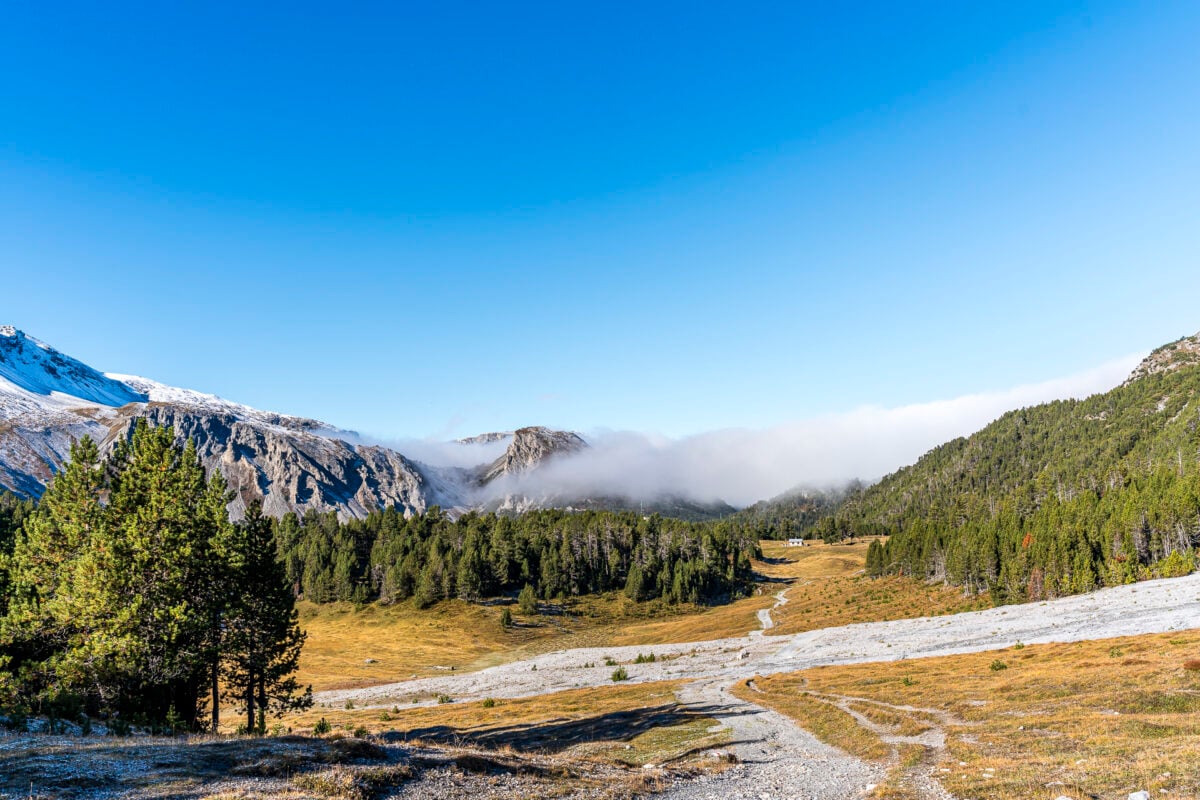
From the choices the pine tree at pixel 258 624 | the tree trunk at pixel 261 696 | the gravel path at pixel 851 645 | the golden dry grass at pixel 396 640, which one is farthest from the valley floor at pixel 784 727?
the golden dry grass at pixel 396 640

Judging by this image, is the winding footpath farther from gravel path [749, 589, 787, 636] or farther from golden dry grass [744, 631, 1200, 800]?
golden dry grass [744, 631, 1200, 800]

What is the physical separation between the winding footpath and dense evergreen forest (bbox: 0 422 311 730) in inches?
1326

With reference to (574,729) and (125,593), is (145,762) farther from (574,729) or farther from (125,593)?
Answer: (574,729)

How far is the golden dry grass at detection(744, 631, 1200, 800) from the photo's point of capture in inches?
758

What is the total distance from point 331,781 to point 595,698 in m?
45.8

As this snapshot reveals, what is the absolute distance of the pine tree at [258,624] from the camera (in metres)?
41.5

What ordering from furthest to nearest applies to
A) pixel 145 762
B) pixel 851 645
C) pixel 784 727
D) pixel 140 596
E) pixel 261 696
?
pixel 851 645
pixel 261 696
pixel 784 727
pixel 140 596
pixel 145 762

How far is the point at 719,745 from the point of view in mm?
34594

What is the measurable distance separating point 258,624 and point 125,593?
13.9 metres

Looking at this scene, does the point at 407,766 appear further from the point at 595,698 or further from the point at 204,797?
the point at 595,698

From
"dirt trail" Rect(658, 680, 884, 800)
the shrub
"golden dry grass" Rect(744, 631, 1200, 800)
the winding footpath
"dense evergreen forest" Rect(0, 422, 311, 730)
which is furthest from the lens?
the shrub

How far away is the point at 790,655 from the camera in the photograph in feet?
267

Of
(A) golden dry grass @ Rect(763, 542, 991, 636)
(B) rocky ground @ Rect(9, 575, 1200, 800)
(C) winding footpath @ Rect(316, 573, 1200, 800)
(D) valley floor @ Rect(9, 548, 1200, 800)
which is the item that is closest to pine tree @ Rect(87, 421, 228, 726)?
(B) rocky ground @ Rect(9, 575, 1200, 800)

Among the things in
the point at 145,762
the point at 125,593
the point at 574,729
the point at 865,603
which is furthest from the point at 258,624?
the point at 865,603
